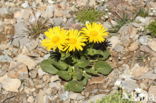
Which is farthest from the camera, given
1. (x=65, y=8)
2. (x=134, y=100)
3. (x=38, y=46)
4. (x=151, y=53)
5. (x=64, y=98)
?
(x=65, y=8)

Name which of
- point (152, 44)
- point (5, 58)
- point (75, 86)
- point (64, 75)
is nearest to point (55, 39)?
point (64, 75)

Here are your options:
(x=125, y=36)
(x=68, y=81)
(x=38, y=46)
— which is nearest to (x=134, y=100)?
(x=68, y=81)

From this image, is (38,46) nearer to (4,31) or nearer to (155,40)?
(4,31)

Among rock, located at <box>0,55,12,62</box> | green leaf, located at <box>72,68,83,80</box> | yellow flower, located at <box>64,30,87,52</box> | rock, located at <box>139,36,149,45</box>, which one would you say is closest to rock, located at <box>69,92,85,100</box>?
green leaf, located at <box>72,68,83,80</box>

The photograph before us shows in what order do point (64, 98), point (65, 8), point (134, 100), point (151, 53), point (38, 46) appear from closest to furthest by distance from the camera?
point (134, 100) → point (64, 98) → point (151, 53) → point (38, 46) → point (65, 8)

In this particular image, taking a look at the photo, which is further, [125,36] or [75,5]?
[75,5]

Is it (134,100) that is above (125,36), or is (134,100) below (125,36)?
below

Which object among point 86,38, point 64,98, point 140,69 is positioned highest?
point 86,38

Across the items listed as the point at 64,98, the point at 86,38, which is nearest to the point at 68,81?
the point at 64,98

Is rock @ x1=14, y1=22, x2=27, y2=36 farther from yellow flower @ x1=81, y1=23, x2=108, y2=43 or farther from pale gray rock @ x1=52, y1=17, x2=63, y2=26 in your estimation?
yellow flower @ x1=81, y1=23, x2=108, y2=43
